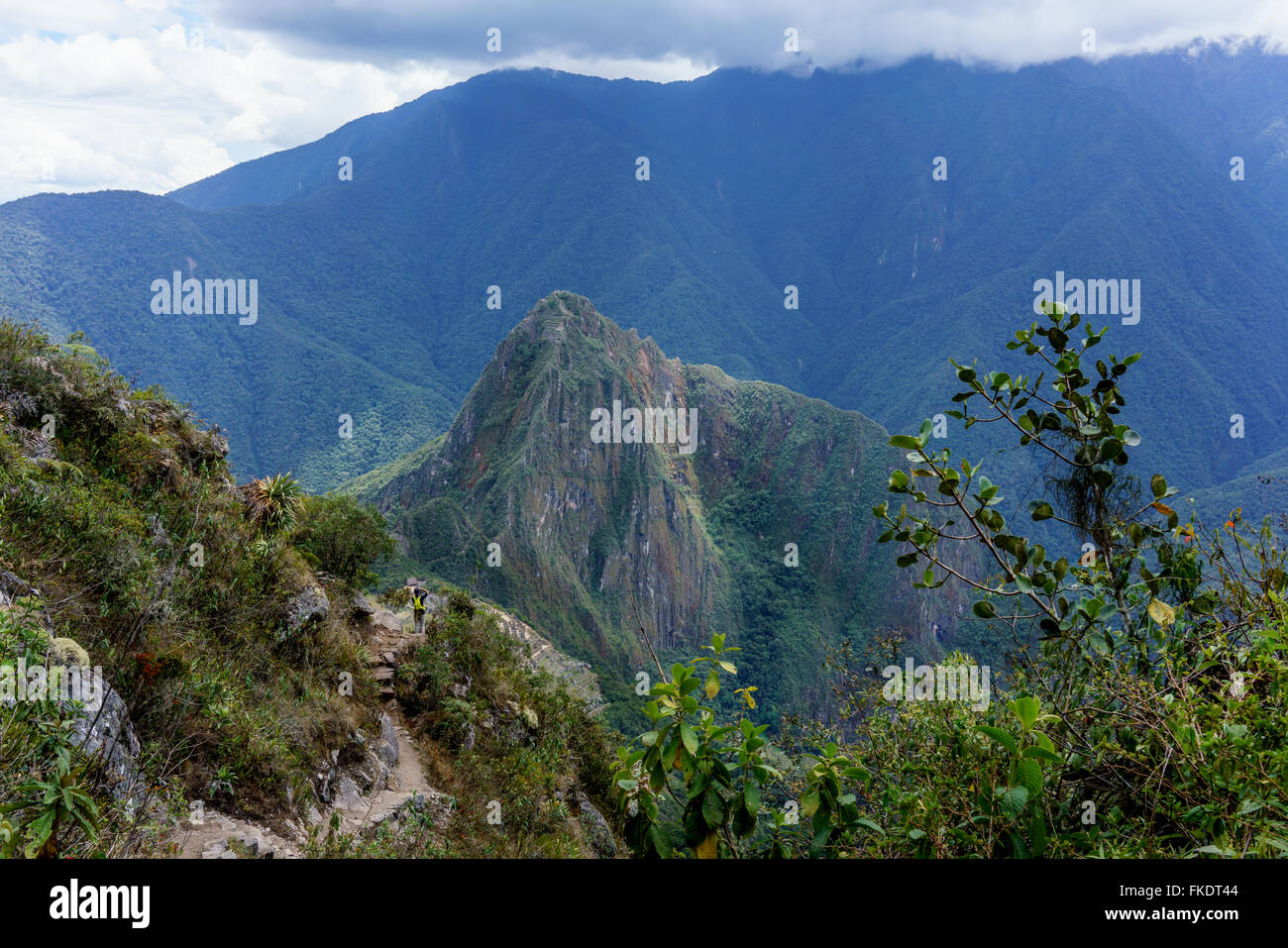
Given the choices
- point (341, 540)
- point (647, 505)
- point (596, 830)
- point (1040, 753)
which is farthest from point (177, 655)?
point (647, 505)

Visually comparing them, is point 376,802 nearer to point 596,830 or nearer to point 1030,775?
point 596,830

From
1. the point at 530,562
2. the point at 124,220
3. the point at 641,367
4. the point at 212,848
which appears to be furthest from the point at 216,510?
the point at 124,220

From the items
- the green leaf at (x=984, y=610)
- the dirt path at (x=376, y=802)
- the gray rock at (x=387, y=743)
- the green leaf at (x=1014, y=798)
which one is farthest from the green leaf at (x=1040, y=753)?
the gray rock at (x=387, y=743)

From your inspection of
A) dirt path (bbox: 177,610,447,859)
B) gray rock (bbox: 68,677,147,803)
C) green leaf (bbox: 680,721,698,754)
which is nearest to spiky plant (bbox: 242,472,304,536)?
dirt path (bbox: 177,610,447,859)

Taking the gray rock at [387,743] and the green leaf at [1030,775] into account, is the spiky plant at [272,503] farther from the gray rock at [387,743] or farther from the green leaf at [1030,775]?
the green leaf at [1030,775]

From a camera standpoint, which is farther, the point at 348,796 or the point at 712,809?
the point at 348,796

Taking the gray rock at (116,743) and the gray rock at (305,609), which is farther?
the gray rock at (305,609)

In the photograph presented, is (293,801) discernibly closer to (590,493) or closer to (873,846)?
(873,846)

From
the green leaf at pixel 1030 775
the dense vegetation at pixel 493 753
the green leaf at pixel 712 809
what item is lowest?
the dense vegetation at pixel 493 753
